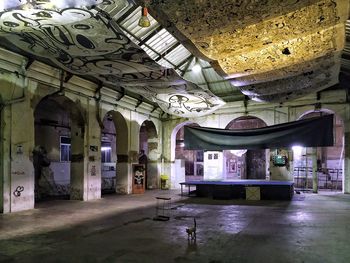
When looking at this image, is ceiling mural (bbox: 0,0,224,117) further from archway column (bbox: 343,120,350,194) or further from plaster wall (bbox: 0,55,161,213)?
archway column (bbox: 343,120,350,194)

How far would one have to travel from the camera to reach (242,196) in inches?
468

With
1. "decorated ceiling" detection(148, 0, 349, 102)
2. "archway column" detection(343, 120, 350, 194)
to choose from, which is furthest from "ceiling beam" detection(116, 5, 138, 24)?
"archway column" detection(343, 120, 350, 194)

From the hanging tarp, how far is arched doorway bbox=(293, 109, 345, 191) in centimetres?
663

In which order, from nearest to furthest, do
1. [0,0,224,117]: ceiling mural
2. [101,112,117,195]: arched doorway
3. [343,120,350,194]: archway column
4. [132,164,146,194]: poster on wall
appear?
[0,0,224,117]: ceiling mural
[343,120,350,194]: archway column
[132,164,146,194]: poster on wall
[101,112,117,195]: arched doorway

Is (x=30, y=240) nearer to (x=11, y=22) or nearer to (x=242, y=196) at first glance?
(x=11, y=22)

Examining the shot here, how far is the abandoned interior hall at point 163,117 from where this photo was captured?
15.5 ft

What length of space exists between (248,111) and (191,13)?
11.1 m

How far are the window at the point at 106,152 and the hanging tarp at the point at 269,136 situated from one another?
6512mm

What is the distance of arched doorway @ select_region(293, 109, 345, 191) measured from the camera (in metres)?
17.5

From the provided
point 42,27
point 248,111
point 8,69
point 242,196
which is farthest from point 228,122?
point 42,27

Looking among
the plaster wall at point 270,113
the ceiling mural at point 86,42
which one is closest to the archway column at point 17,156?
the ceiling mural at point 86,42

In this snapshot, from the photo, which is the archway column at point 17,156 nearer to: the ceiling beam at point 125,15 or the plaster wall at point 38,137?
the plaster wall at point 38,137

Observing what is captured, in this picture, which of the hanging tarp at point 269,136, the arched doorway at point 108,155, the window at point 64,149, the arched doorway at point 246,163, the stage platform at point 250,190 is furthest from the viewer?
the arched doorway at point 246,163

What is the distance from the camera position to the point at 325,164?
61.1ft
